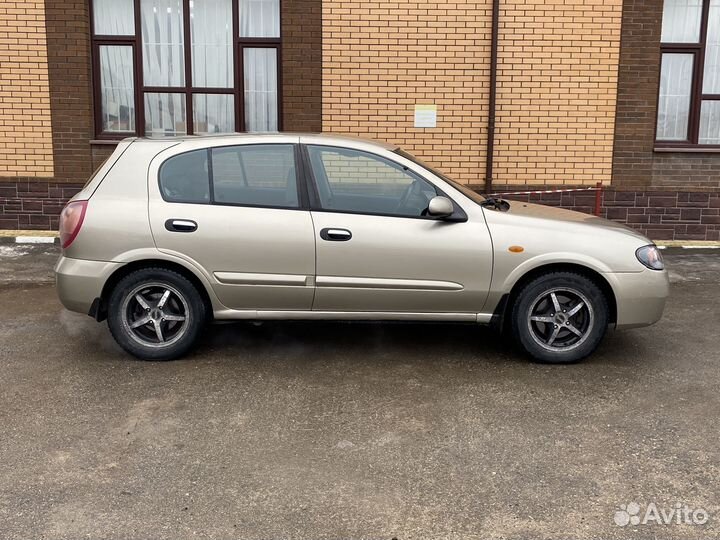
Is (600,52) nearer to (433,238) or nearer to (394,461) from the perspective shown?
(433,238)

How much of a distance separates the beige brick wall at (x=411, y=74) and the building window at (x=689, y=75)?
8.46 feet

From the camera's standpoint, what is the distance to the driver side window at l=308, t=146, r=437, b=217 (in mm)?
5297

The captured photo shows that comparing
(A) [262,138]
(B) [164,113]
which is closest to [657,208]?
(A) [262,138]

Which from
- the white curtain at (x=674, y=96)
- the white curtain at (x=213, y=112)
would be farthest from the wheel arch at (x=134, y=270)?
the white curtain at (x=674, y=96)

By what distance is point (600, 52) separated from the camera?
32.7 feet

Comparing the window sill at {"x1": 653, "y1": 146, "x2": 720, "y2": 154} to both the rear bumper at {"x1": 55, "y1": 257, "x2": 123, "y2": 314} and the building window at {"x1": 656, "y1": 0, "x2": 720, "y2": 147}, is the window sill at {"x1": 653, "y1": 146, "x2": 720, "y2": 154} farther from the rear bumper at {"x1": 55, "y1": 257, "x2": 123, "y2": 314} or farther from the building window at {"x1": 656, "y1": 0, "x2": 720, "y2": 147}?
the rear bumper at {"x1": 55, "y1": 257, "x2": 123, "y2": 314}

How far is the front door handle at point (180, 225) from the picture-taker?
5.19 m

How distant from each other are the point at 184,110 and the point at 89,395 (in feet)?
21.8

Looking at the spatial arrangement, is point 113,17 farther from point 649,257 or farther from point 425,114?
point 649,257

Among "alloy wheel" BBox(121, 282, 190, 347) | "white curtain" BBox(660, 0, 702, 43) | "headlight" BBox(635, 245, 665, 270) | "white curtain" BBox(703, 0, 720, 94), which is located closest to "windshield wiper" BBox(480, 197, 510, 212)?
"headlight" BBox(635, 245, 665, 270)

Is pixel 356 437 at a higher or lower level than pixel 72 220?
lower

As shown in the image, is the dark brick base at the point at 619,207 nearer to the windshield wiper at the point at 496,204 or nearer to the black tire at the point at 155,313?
the windshield wiper at the point at 496,204

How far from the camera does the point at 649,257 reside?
17.5 feet

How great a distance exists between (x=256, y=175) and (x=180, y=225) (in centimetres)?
64
